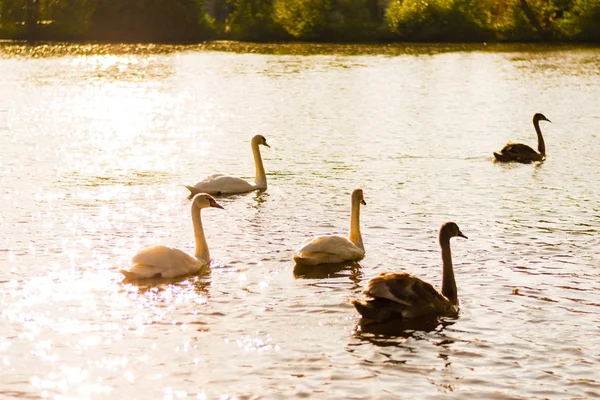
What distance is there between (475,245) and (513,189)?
551 centimetres

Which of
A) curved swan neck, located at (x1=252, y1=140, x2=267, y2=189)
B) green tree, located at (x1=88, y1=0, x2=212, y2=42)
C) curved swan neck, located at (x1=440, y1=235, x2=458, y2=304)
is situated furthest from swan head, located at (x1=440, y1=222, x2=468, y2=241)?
green tree, located at (x1=88, y1=0, x2=212, y2=42)

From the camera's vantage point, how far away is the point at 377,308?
12.1 meters

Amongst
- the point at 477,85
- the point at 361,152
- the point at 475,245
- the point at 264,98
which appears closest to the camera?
the point at 475,245

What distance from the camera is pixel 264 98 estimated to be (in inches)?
1649

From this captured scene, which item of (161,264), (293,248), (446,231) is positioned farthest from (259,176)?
(446,231)

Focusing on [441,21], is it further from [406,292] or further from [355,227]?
[406,292]

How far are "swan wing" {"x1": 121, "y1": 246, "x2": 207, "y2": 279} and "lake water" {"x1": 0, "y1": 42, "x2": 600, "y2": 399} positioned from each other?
18 centimetres

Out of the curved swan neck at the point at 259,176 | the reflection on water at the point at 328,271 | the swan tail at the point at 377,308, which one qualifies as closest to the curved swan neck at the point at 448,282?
the swan tail at the point at 377,308

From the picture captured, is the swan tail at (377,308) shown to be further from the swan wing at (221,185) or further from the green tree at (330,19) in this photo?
the green tree at (330,19)

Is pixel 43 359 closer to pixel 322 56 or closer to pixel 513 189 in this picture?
pixel 513 189

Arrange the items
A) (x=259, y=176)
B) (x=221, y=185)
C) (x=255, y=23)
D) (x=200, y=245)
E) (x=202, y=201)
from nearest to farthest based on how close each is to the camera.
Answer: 1. (x=200, y=245)
2. (x=202, y=201)
3. (x=221, y=185)
4. (x=259, y=176)
5. (x=255, y=23)

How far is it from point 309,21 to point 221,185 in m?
71.5

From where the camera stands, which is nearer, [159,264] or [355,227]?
[159,264]

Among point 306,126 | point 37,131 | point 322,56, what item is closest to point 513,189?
point 306,126
